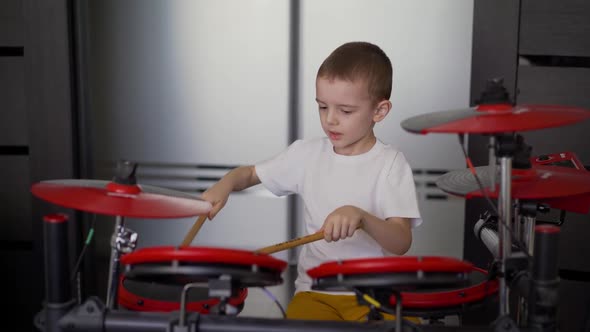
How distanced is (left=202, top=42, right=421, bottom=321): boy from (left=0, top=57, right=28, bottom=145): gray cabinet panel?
83cm

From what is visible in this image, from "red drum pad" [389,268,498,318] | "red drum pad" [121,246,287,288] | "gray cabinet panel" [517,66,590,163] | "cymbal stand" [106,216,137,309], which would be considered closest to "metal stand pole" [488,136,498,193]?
"red drum pad" [389,268,498,318]

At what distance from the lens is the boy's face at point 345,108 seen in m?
1.30

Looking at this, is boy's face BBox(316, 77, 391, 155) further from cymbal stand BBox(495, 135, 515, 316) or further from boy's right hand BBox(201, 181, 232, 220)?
cymbal stand BBox(495, 135, 515, 316)

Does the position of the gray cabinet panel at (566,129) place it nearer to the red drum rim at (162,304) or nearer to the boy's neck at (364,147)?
the boy's neck at (364,147)

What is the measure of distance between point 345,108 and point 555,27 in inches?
28.4

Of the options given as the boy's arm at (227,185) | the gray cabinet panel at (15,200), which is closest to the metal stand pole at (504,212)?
the boy's arm at (227,185)

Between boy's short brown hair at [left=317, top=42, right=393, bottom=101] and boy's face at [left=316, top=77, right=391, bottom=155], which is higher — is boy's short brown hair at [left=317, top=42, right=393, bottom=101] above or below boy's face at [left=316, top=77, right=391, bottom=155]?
above

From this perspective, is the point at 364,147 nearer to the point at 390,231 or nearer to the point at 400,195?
the point at 400,195

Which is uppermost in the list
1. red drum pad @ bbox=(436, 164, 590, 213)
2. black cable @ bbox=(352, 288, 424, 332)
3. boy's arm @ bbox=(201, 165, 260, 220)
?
red drum pad @ bbox=(436, 164, 590, 213)

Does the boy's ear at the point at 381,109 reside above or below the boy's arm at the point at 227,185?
above

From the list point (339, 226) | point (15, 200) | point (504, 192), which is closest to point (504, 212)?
point (504, 192)

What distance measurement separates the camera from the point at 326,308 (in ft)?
4.21

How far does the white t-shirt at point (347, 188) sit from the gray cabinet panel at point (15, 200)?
0.84 m

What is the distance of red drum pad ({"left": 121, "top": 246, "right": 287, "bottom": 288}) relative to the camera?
84 cm
